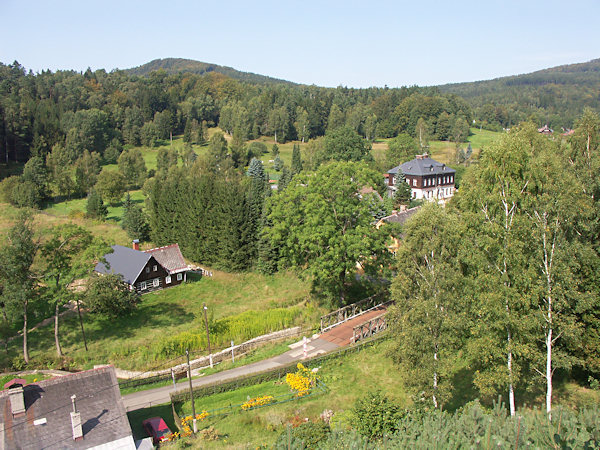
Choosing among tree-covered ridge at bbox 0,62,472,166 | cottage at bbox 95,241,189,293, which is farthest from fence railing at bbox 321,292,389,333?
tree-covered ridge at bbox 0,62,472,166

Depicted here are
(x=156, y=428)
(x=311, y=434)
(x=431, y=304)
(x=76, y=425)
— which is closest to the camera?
(x=311, y=434)

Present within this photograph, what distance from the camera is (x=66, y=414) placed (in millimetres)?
18734

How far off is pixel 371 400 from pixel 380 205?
17.3 metres

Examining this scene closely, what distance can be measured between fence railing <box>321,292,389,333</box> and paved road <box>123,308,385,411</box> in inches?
18.2

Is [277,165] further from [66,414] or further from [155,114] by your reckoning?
[66,414]

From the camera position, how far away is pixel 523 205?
62.4ft

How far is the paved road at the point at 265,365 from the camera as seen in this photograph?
25.1 metres

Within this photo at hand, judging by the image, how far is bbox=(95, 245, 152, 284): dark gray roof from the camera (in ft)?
131

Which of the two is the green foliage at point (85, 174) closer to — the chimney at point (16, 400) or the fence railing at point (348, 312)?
the fence railing at point (348, 312)

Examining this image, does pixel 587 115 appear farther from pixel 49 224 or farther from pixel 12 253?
pixel 49 224

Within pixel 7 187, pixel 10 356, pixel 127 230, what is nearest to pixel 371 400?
pixel 10 356

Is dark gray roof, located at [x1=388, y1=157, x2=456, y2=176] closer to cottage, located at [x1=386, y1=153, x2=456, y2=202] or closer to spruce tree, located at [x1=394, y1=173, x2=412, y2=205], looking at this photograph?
cottage, located at [x1=386, y1=153, x2=456, y2=202]

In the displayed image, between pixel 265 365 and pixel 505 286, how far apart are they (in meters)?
15.1

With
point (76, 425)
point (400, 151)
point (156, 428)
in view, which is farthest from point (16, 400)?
point (400, 151)
